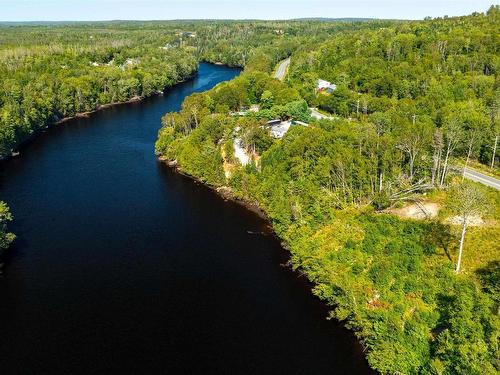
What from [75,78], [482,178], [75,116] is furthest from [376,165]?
[75,78]

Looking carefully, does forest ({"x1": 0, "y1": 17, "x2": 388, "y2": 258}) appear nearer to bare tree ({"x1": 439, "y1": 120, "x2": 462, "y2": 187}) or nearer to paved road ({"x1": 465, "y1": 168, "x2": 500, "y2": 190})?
bare tree ({"x1": 439, "y1": 120, "x2": 462, "y2": 187})

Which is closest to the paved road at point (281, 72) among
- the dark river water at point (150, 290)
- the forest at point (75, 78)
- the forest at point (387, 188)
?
the forest at point (75, 78)

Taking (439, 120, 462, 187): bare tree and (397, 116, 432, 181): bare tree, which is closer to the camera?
(439, 120, 462, 187): bare tree

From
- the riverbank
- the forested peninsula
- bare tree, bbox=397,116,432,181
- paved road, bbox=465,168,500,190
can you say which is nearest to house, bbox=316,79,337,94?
the forested peninsula

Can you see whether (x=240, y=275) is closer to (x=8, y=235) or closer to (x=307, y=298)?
(x=307, y=298)

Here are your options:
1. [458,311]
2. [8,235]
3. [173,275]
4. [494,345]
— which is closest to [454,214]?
[458,311]

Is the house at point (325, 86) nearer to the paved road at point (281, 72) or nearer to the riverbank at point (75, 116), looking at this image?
the paved road at point (281, 72)
